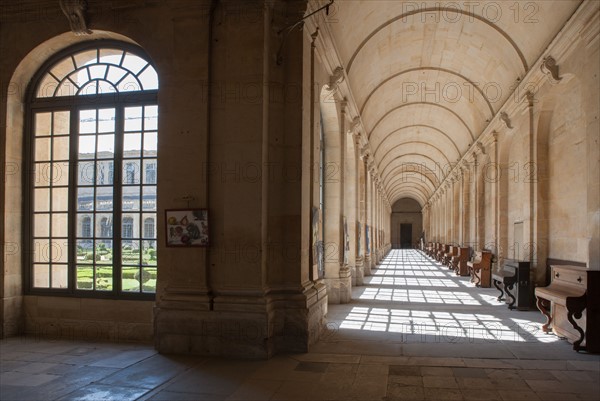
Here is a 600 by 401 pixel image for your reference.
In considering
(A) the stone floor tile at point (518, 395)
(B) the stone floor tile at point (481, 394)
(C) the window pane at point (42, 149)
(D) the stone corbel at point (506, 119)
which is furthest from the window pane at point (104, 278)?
(D) the stone corbel at point (506, 119)

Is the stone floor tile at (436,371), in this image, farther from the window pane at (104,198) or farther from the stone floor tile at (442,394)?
the window pane at (104,198)

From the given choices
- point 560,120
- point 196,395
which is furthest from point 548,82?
point 196,395

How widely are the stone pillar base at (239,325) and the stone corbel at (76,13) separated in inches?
186

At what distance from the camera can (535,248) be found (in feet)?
43.1

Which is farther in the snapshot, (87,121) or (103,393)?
(87,121)

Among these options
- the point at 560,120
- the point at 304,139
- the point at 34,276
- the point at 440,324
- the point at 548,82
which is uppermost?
the point at 548,82

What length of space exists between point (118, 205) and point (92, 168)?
87cm

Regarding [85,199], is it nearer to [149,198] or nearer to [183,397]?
[149,198]

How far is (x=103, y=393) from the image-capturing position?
18.6 ft

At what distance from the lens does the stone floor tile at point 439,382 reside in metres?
6.07

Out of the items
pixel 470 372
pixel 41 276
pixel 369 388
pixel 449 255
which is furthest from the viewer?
pixel 449 255

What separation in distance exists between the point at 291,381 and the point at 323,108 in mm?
8363

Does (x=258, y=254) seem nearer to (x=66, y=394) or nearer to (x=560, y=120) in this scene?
(x=66, y=394)

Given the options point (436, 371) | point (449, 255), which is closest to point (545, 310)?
point (436, 371)
